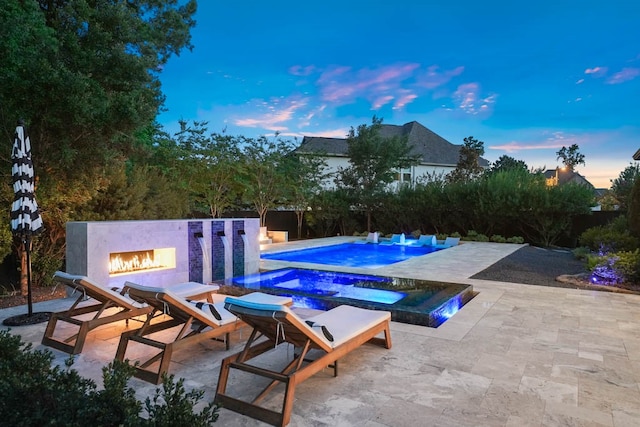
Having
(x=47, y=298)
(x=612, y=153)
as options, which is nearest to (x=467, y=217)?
(x=612, y=153)

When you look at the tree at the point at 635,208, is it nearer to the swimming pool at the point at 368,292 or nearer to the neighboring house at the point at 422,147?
the swimming pool at the point at 368,292

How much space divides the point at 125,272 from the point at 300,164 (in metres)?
14.0

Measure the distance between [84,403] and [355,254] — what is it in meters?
13.2

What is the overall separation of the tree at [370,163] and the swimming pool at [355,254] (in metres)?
4.34

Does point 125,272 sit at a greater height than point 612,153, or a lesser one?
lesser

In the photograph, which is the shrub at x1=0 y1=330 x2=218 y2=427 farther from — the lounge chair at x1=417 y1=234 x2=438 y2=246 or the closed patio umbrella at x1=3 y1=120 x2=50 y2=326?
the lounge chair at x1=417 y1=234 x2=438 y2=246

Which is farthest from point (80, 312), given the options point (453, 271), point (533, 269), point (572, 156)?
point (572, 156)

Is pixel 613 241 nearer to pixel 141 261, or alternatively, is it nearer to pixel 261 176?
pixel 141 261

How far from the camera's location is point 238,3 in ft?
49.5

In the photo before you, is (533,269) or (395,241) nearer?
(533,269)

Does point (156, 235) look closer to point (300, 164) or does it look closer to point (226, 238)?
point (226, 238)

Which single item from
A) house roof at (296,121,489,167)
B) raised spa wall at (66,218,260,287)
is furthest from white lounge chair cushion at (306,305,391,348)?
house roof at (296,121,489,167)

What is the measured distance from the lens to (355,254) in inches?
592

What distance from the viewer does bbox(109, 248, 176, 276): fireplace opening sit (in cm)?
716
